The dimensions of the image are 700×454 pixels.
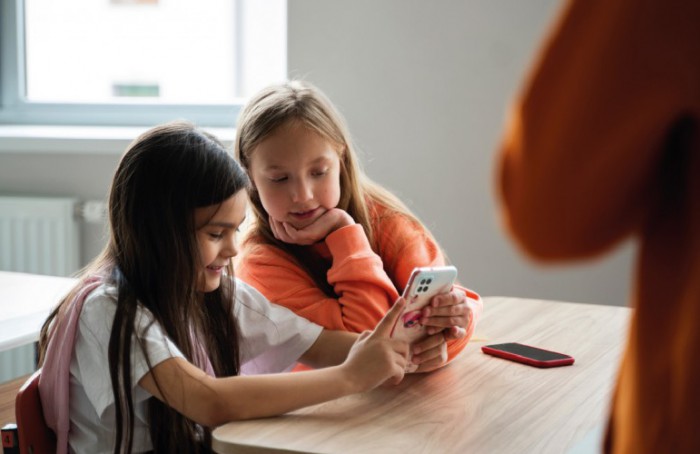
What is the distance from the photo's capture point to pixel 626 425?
0.59m

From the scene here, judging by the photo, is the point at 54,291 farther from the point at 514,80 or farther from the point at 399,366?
the point at 514,80

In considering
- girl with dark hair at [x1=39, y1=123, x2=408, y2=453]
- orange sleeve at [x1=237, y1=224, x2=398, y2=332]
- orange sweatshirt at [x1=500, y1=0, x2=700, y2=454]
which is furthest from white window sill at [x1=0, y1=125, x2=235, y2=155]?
orange sweatshirt at [x1=500, y1=0, x2=700, y2=454]

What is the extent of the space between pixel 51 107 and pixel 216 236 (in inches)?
99.7

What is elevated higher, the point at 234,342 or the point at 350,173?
the point at 350,173

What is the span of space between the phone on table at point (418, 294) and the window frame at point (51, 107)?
7.32 feet

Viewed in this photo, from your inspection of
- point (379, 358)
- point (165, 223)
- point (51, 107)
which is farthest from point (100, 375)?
point (51, 107)

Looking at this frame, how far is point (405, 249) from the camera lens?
6.14 ft

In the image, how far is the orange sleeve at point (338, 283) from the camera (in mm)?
1704

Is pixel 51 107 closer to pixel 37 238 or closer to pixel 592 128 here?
pixel 37 238

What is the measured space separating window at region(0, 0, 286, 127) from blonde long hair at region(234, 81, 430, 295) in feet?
5.99

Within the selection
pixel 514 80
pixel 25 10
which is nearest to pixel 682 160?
pixel 514 80

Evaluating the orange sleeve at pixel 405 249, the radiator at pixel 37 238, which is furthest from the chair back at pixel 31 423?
the radiator at pixel 37 238

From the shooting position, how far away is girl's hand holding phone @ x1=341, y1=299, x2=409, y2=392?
4.48 feet

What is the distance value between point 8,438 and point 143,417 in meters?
0.20
